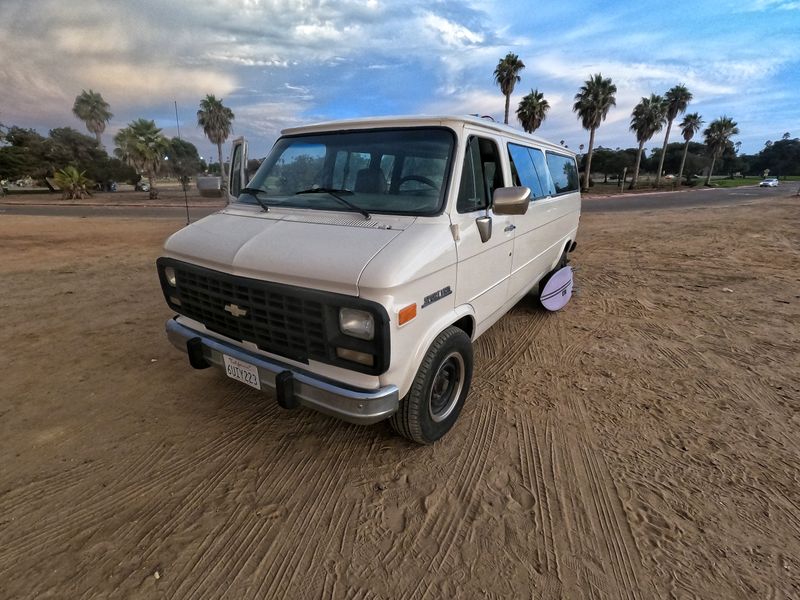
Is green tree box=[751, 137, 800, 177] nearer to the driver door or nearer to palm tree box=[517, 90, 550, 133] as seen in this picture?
palm tree box=[517, 90, 550, 133]

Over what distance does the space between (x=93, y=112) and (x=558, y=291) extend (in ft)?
256

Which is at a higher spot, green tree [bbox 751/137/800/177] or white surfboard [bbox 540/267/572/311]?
green tree [bbox 751/137/800/177]

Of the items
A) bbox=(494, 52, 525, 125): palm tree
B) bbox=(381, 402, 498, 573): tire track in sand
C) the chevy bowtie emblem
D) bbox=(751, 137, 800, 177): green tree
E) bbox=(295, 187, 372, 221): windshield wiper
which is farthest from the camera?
bbox=(751, 137, 800, 177): green tree

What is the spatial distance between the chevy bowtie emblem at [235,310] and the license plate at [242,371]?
0.32 metres

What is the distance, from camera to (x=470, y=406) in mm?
3535

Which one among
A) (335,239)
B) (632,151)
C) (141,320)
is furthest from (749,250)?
(632,151)

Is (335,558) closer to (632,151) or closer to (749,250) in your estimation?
(749,250)

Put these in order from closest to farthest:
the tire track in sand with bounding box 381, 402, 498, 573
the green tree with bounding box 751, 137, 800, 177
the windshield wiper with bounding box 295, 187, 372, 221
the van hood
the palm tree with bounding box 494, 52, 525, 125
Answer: the tire track in sand with bounding box 381, 402, 498, 573 → the van hood → the windshield wiper with bounding box 295, 187, 372, 221 → the palm tree with bounding box 494, 52, 525, 125 → the green tree with bounding box 751, 137, 800, 177

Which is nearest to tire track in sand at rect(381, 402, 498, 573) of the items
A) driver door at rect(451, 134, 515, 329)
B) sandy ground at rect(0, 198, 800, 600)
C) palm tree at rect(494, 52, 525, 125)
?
sandy ground at rect(0, 198, 800, 600)

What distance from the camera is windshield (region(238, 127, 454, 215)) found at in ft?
9.42

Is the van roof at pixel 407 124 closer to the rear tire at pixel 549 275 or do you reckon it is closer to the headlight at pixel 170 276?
the headlight at pixel 170 276

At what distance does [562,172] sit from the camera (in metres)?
5.96

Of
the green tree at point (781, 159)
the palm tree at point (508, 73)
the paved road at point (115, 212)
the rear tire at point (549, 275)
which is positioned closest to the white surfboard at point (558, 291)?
the rear tire at point (549, 275)

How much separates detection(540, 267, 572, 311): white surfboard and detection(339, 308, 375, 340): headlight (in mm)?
3954
